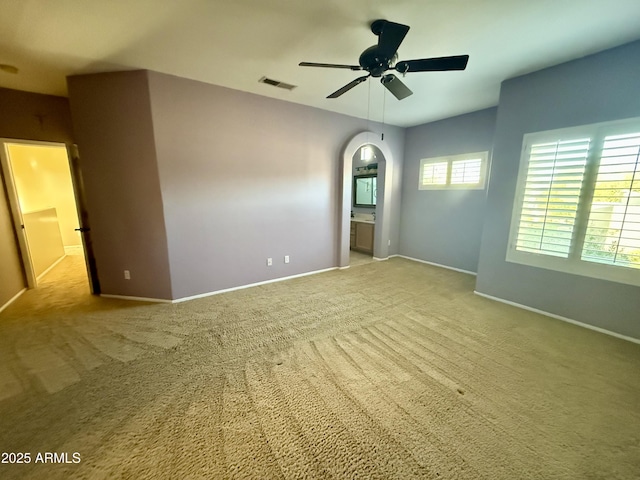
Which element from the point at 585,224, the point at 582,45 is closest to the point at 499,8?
the point at 582,45

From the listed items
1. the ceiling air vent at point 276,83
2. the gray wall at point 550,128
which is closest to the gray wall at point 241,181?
the ceiling air vent at point 276,83

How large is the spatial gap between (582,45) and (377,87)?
1956mm

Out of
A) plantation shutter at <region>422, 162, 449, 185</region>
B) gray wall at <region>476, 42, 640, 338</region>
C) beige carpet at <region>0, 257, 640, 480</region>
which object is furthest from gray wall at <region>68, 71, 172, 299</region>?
plantation shutter at <region>422, 162, 449, 185</region>

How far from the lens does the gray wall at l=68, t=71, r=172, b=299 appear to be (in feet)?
9.36

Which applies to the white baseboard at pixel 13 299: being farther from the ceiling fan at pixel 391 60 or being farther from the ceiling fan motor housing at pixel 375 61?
the ceiling fan motor housing at pixel 375 61

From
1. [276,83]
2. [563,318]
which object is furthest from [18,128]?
[563,318]

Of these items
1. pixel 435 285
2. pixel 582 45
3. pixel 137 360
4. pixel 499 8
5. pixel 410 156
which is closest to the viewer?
pixel 499 8

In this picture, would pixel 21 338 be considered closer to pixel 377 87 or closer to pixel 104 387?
pixel 104 387

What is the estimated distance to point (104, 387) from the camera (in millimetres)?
1837

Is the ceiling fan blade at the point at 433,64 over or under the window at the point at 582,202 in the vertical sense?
over

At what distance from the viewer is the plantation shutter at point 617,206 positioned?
90.7 inches

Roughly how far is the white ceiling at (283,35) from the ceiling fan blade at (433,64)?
0.38 m

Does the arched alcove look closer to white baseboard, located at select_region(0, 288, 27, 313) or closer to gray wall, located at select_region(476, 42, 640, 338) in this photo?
gray wall, located at select_region(476, 42, 640, 338)

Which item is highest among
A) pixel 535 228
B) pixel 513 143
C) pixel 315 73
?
pixel 315 73
